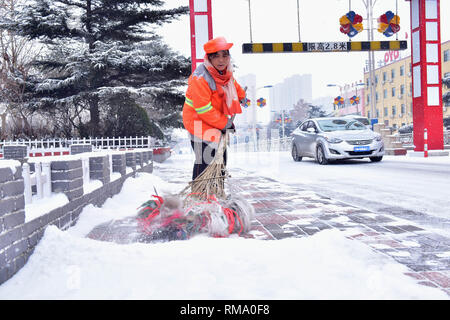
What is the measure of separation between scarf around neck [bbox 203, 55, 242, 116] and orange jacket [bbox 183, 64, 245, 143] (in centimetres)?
4

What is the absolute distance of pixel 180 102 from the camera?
17.3 metres

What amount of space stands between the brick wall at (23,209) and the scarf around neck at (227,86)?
5.10 ft

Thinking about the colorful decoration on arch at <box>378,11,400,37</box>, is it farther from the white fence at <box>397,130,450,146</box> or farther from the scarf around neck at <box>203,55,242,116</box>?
the white fence at <box>397,130,450,146</box>

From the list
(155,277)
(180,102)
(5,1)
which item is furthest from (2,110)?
(155,277)

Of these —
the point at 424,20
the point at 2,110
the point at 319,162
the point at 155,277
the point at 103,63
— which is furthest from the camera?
the point at 2,110

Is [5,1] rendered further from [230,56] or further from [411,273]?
[411,273]

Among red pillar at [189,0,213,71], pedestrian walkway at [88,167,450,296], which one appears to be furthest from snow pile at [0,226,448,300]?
red pillar at [189,0,213,71]

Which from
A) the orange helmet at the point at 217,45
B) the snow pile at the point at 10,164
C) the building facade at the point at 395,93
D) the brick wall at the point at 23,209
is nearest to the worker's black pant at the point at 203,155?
the orange helmet at the point at 217,45

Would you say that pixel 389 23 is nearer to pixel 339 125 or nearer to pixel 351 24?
pixel 351 24

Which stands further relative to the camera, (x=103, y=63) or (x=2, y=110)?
(x=2, y=110)

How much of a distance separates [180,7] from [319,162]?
1065 cm

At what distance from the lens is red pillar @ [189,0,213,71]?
11414mm

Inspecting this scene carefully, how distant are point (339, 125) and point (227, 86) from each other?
8.67 metres

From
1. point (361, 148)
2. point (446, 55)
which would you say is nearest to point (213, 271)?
point (361, 148)
